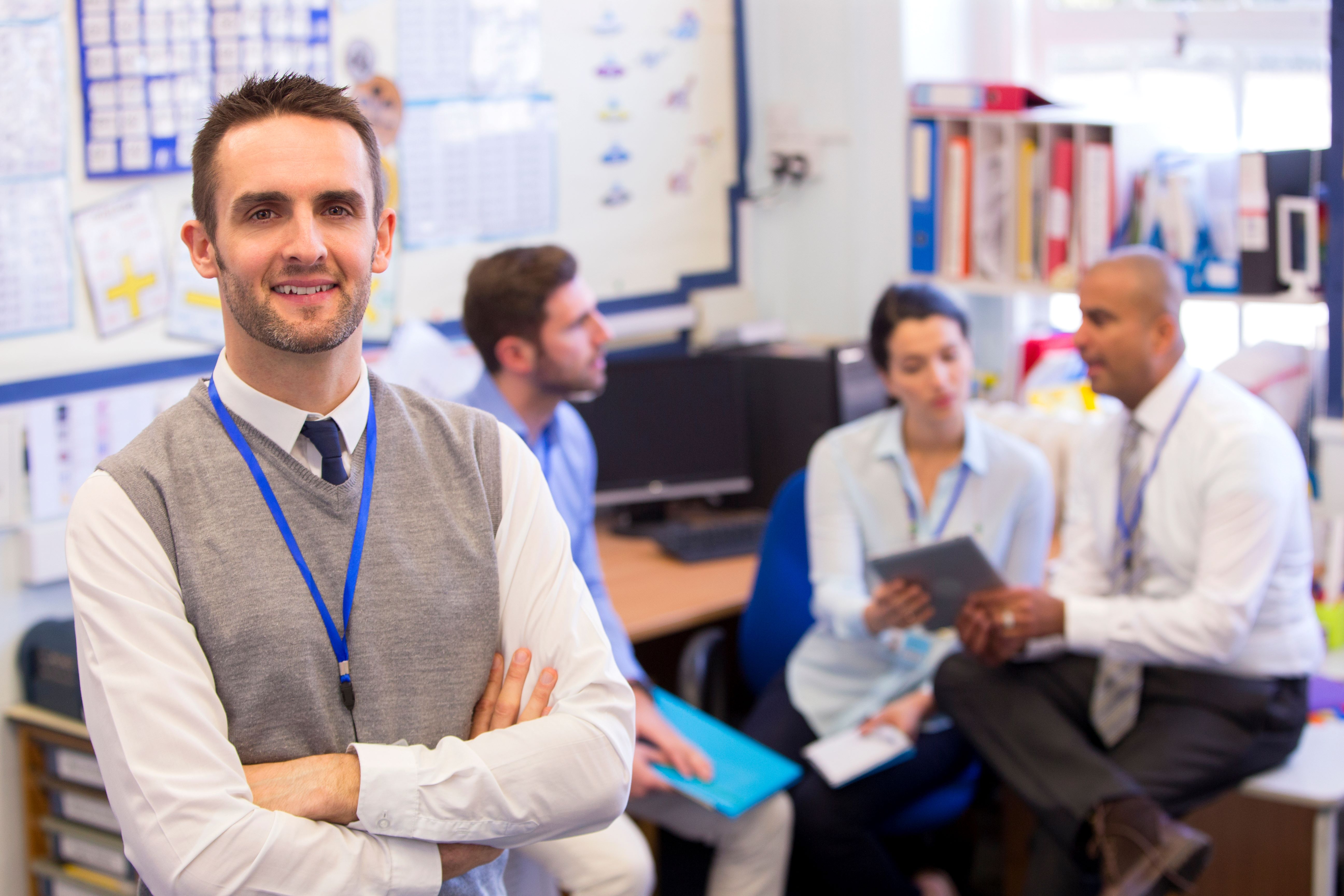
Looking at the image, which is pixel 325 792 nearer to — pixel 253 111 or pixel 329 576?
pixel 329 576

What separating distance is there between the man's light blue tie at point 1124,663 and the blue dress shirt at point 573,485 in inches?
32.7

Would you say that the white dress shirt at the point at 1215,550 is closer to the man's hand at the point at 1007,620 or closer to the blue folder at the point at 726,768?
the man's hand at the point at 1007,620

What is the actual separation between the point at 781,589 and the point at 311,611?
5.18 ft

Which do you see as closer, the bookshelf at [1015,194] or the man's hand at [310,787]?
the man's hand at [310,787]

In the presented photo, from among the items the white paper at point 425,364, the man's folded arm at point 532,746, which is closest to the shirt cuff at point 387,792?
the man's folded arm at point 532,746

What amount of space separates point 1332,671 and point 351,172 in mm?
2175

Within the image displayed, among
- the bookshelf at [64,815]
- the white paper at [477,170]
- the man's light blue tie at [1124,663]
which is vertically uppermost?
the white paper at [477,170]

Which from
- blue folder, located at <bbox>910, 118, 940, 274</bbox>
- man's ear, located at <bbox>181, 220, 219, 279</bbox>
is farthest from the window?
man's ear, located at <bbox>181, 220, 219, 279</bbox>

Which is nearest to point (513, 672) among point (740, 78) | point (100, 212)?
point (100, 212)

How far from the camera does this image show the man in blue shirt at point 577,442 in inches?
89.4

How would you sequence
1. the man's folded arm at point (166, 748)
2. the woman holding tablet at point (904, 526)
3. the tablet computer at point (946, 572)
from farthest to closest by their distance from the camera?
the woman holding tablet at point (904, 526)
the tablet computer at point (946, 572)
the man's folded arm at point (166, 748)

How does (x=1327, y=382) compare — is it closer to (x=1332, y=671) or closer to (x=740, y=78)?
(x=1332, y=671)

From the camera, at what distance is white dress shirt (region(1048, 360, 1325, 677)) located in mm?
2221

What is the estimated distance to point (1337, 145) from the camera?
106 inches
